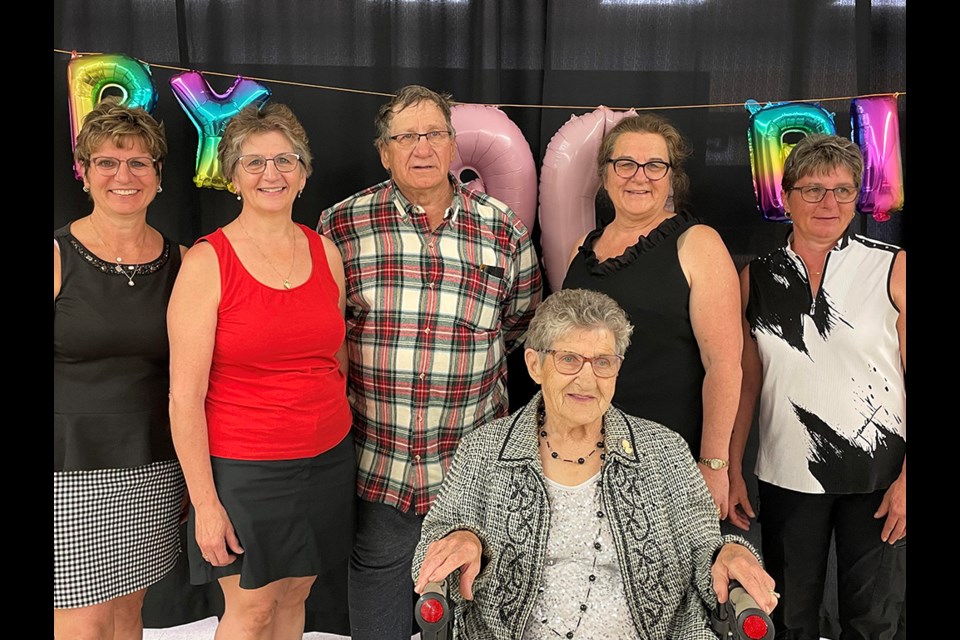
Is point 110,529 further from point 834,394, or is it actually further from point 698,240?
point 834,394

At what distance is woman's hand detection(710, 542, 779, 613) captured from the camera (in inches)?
69.1

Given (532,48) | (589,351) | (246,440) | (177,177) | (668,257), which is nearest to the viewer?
(589,351)

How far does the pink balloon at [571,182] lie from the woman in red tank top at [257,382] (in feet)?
3.02

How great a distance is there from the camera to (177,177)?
9.16 feet

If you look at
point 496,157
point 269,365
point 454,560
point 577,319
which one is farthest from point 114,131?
point 454,560

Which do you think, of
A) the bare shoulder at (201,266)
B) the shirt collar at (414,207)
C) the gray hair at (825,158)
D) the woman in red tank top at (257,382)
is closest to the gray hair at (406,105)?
the shirt collar at (414,207)

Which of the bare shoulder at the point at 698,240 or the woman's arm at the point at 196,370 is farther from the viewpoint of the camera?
the bare shoulder at the point at 698,240

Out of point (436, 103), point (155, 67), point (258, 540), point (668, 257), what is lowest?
point (258, 540)

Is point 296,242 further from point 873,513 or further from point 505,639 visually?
point 873,513

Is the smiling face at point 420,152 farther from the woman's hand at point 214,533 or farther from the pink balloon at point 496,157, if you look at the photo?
the woman's hand at point 214,533

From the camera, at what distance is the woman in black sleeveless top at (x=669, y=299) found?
234cm

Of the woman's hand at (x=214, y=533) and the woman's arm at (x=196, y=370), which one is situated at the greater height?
the woman's arm at (x=196, y=370)

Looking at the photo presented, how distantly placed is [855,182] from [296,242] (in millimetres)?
1719

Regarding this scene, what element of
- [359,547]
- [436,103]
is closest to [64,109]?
[436,103]
